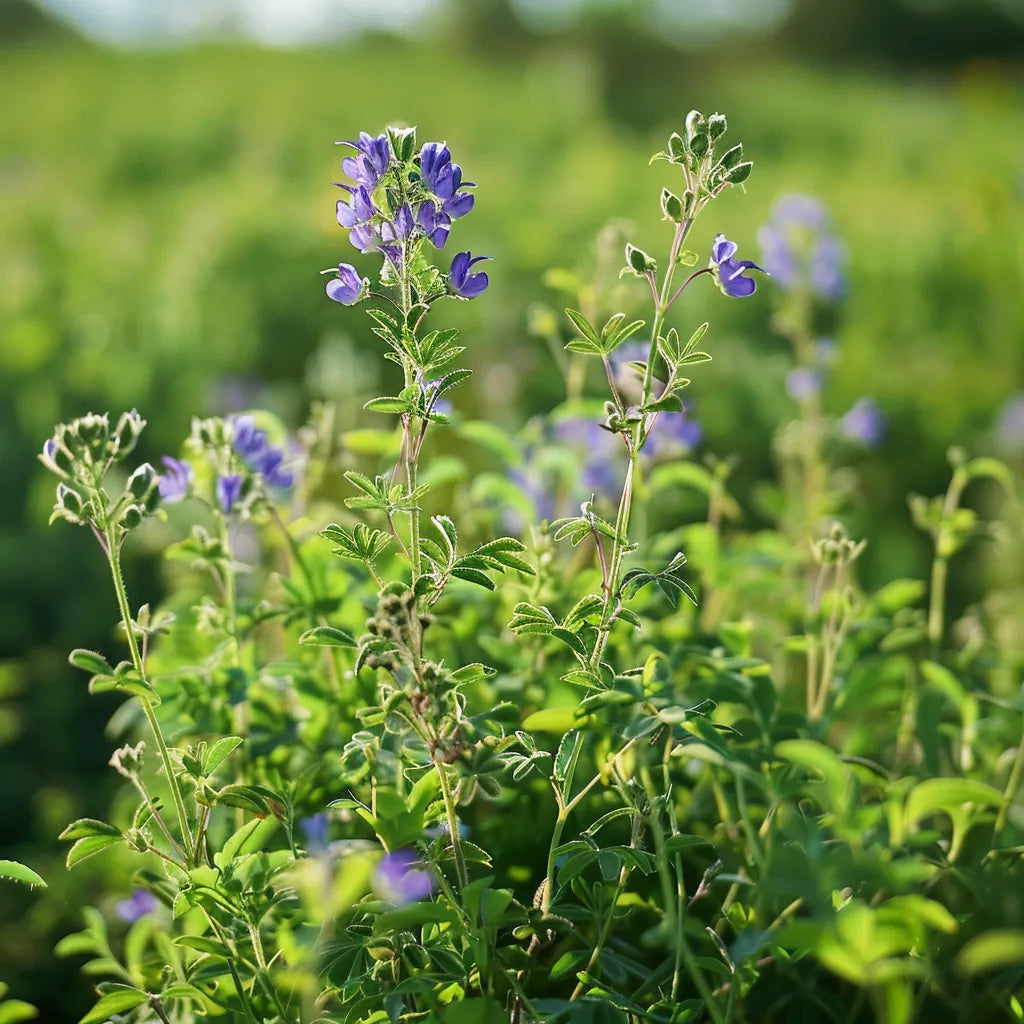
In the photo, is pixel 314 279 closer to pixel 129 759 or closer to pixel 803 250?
pixel 803 250

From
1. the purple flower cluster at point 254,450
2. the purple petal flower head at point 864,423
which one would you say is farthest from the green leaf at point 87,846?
the purple petal flower head at point 864,423

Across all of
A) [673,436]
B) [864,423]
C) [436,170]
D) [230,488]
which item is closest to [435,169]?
[436,170]

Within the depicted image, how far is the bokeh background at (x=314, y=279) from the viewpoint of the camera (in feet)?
9.31

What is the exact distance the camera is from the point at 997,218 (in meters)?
6.14

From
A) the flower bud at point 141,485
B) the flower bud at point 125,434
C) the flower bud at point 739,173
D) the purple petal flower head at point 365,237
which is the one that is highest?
the flower bud at point 739,173

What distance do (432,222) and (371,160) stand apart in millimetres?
77

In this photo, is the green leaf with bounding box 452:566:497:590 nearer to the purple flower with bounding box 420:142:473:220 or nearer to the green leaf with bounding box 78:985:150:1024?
the purple flower with bounding box 420:142:473:220

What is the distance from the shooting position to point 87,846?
3.76 ft

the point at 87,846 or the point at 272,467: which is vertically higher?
the point at 272,467

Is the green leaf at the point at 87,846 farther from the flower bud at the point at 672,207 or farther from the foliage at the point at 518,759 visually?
the flower bud at the point at 672,207

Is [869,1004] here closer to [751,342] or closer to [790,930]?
[790,930]

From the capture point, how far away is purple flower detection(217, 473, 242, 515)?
4.62 feet

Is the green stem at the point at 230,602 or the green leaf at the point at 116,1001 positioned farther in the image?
the green stem at the point at 230,602

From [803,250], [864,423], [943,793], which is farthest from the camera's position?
[803,250]
